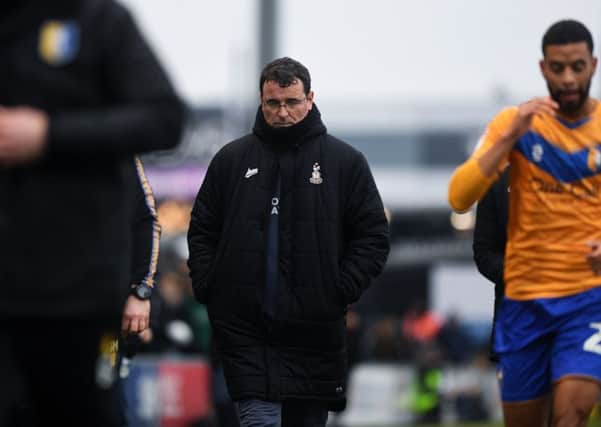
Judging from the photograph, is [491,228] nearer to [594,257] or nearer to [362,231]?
[362,231]

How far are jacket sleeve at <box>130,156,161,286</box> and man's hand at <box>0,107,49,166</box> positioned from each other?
12.2ft

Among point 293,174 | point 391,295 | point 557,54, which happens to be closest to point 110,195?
point 557,54

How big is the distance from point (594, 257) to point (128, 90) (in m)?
3.02

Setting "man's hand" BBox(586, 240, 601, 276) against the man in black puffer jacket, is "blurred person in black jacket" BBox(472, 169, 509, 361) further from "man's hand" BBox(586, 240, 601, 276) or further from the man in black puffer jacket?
"man's hand" BBox(586, 240, 601, 276)

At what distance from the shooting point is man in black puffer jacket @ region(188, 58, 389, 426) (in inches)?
326

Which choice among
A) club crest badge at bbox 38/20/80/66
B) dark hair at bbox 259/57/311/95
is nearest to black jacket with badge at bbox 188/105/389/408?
dark hair at bbox 259/57/311/95

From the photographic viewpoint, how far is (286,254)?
827cm

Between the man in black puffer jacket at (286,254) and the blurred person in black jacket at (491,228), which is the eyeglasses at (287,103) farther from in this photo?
the blurred person in black jacket at (491,228)

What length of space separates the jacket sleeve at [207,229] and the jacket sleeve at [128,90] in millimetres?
3581

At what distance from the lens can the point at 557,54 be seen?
731 cm

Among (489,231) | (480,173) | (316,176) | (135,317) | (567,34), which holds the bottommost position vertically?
(135,317)

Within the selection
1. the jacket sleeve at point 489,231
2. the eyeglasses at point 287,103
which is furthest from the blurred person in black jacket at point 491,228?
the eyeglasses at point 287,103

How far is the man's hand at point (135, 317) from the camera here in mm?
8102

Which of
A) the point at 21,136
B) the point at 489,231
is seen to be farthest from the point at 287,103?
the point at 21,136
